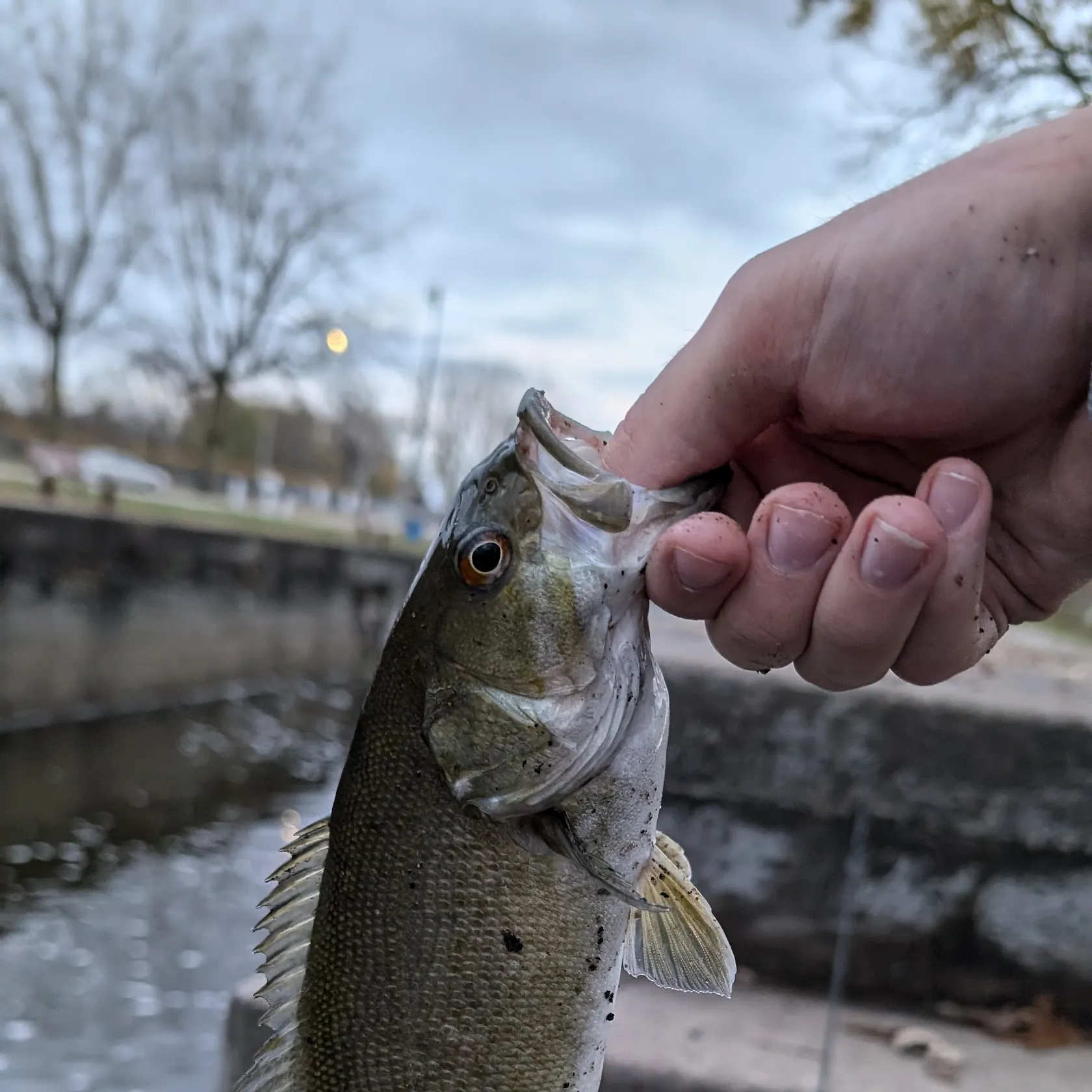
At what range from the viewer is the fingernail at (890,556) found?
1364 millimetres

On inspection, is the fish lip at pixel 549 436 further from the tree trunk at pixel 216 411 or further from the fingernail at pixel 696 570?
the tree trunk at pixel 216 411

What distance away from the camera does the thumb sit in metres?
1.56

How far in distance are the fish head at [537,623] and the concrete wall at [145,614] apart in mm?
10681

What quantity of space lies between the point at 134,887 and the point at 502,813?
6422 millimetres

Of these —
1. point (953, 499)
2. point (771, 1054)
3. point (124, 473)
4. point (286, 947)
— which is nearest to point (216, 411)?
point (124, 473)

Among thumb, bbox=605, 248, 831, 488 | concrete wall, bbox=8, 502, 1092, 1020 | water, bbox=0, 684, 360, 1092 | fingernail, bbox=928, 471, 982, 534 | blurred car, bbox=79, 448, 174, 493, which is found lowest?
water, bbox=0, 684, 360, 1092

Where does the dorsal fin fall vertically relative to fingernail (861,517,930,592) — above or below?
below

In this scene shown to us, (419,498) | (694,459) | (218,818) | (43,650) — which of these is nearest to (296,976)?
(694,459)

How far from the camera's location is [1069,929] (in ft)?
10.2

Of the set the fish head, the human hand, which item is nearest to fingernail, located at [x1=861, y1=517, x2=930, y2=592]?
the human hand

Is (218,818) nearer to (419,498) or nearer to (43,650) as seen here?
(43,650)

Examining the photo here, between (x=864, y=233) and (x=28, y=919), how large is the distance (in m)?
6.69

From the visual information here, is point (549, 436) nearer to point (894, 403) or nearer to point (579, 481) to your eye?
point (579, 481)

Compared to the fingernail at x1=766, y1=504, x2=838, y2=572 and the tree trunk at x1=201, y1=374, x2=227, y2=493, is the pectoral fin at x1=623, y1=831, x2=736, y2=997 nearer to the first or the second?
the fingernail at x1=766, y1=504, x2=838, y2=572
